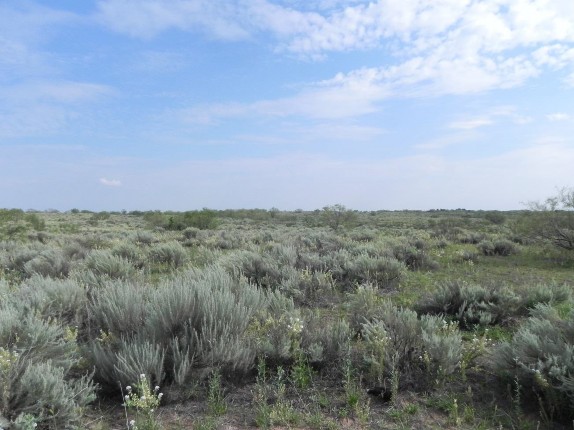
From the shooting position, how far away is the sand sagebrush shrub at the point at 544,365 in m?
3.44

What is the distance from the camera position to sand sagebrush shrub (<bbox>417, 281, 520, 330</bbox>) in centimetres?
591

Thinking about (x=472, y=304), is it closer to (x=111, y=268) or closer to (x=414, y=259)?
(x=414, y=259)

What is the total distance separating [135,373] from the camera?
11.5 ft

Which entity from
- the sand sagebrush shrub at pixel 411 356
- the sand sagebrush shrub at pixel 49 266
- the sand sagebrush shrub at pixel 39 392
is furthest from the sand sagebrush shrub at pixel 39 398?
the sand sagebrush shrub at pixel 49 266

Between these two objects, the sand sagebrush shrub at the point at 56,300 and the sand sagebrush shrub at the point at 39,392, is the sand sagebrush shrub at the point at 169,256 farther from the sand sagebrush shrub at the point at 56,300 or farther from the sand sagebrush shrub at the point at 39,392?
the sand sagebrush shrub at the point at 39,392

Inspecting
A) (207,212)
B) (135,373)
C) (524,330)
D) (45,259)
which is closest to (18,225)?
(207,212)

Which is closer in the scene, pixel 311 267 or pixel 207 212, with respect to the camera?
pixel 311 267

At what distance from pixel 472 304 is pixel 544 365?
2.55 m

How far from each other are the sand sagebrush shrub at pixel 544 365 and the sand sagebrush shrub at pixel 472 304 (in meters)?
1.47

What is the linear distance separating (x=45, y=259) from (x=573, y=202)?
16012 mm

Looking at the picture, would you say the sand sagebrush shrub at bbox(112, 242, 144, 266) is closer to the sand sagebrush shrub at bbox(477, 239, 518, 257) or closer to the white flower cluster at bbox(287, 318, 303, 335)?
the white flower cluster at bbox(287, 318, 303, 335)

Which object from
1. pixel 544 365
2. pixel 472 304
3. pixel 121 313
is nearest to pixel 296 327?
pixel 121 313

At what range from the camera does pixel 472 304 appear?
6082 millimetres

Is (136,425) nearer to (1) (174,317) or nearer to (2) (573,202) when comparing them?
(1) (174,317)
